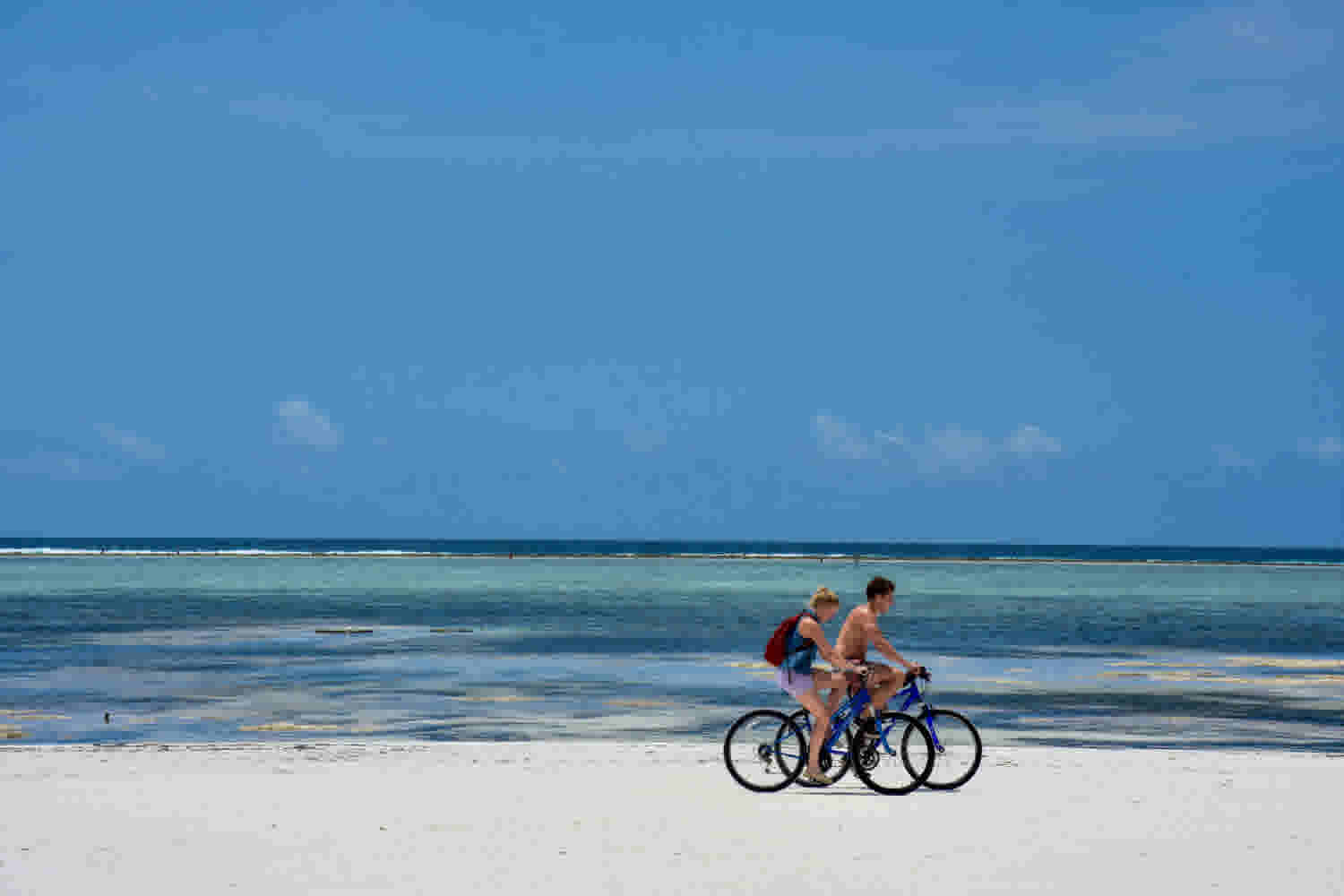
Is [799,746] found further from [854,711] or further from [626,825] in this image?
[626,825]

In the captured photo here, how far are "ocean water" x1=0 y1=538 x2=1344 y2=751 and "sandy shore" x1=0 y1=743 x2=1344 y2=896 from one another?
13.3ft

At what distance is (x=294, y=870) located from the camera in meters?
11.0

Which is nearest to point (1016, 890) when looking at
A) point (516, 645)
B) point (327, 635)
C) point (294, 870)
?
point (294, 870)

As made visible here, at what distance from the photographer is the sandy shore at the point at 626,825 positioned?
10.7m

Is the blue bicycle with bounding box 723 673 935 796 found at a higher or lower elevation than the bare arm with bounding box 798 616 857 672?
lower

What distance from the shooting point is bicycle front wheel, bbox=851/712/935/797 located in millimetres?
14656

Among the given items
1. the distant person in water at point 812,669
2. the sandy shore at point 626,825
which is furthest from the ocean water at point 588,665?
the distant person in water at point 812,669

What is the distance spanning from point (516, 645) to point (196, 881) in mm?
28337

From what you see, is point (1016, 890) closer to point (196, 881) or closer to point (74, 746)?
point (196, 881)

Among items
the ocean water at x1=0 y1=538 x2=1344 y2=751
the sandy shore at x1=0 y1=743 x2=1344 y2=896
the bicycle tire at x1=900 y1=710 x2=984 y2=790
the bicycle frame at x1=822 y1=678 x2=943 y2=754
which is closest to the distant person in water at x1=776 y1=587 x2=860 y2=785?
the bicycle frame at x1=822 y1=678 x2=943 y2=754

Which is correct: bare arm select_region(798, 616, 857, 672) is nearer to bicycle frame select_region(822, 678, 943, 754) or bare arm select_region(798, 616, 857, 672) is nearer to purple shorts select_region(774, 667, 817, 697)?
purple shorts select_region(774, 667, 817, 697)

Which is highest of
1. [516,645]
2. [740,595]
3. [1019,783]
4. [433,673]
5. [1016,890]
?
[740,595]

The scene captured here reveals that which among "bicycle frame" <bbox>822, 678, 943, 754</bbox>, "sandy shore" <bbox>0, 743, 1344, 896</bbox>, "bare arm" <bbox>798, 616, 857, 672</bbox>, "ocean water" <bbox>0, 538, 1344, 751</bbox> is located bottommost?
"sandy shore" <bbox>0, 743, 1344, 896</bbox>

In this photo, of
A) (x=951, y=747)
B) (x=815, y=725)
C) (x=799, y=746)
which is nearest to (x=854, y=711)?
Result: (x=815, y=725)
